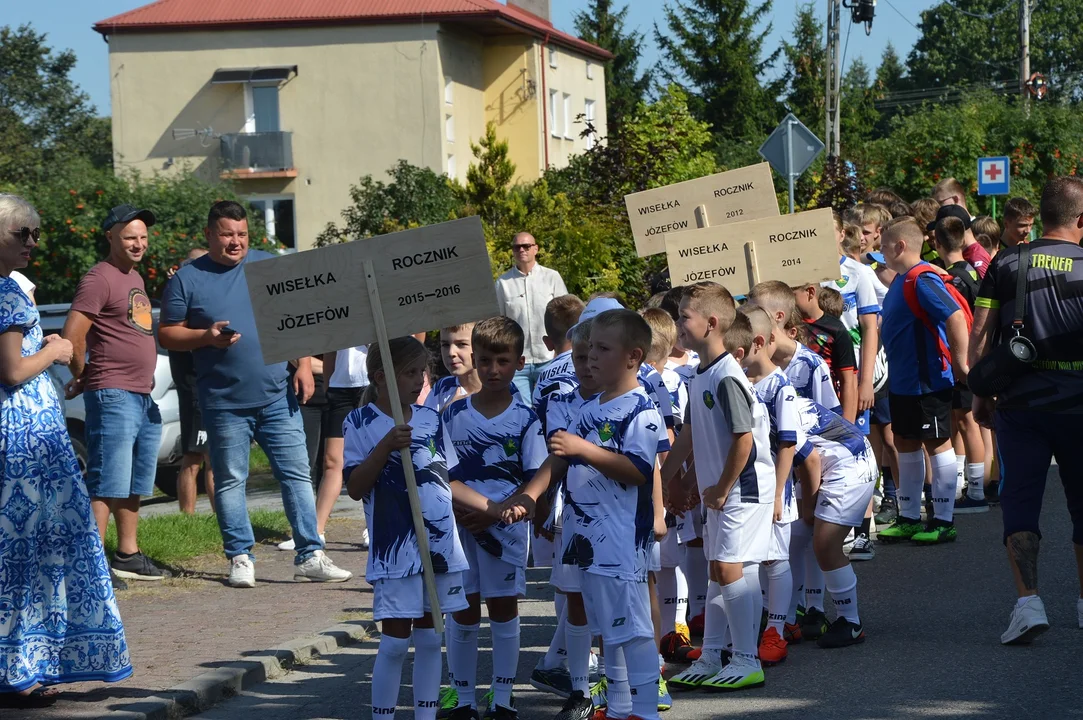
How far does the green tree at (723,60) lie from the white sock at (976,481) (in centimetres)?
5495

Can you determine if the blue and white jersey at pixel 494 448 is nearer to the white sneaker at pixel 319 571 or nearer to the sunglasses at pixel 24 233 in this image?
the sunglasses at pixel 24 233

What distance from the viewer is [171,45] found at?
50.0 m

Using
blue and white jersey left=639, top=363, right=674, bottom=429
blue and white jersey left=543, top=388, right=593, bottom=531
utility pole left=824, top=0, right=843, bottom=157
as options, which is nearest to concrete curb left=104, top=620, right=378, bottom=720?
blue and white jersey left=543, top=388, right=593, bottom=531

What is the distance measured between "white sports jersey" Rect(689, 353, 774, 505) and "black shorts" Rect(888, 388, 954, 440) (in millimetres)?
3677

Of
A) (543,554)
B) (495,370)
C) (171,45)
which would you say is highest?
(171,45)

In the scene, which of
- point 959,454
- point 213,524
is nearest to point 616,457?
point 213,524

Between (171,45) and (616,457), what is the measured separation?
47.8 meters

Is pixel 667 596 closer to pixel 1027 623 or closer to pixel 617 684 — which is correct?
pixel 617 684

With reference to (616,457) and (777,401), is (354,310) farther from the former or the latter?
(777,401)

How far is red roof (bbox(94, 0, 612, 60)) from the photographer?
4844 cm

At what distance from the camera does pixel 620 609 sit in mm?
5488

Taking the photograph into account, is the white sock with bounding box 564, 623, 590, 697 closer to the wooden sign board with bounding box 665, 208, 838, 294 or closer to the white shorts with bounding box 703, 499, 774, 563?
the white shorts with bounding box 703, 499, 774, 563

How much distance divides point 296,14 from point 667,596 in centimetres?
4518

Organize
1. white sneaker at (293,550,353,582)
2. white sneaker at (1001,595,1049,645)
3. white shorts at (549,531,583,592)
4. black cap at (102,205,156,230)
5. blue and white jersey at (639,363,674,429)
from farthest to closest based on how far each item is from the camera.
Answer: white sneaker at (293,550,353,582) < black cap at (102,205,156,230) < white sneaker at (1001,595,1049,645) < blue and white jersey at (639,363,674,429) < white shorts at (549,531,583,592)
